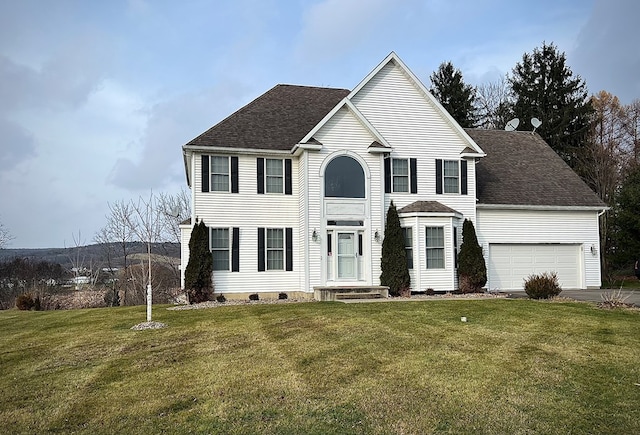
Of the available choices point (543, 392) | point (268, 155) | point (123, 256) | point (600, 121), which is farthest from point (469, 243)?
point (600, 121)

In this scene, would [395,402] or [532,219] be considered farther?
[532,219]

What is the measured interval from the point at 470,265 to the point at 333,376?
13999mm

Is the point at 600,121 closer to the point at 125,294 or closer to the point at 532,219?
the point at 532,219

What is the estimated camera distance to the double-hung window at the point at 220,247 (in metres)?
19.9

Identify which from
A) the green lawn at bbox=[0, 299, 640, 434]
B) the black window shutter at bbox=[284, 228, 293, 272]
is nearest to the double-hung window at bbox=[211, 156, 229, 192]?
the black window shutter at bbox=[284, 228, 293, 272]

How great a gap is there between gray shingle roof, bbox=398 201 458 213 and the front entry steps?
3234 mm

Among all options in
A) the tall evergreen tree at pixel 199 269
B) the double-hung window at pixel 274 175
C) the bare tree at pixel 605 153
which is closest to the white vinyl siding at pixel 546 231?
the double-hung window at pixel 274 175

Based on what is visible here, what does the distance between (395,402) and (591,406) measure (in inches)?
93.5

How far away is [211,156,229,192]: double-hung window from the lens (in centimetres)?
2011

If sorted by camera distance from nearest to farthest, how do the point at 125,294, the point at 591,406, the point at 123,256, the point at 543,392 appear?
the point at 591,406
the point at 543,392
the point at 125,294
the point at 123,256

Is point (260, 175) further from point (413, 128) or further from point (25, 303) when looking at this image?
point (25, 303)

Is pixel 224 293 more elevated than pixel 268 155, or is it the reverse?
pixel 268 155

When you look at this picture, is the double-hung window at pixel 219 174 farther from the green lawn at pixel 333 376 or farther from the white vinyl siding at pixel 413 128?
the green lawn at pixel 333 376

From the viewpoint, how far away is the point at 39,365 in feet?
30.2
